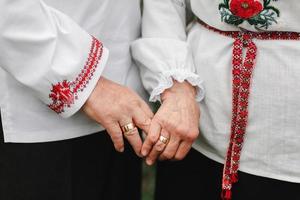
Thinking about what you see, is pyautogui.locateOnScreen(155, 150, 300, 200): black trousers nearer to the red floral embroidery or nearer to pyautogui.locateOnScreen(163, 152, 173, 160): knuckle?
pyautogui.locateOnScreen(163, 152, 173, 160): knuckle

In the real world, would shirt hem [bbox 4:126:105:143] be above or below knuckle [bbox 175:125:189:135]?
below

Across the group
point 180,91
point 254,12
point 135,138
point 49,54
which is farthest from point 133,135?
point 254,12

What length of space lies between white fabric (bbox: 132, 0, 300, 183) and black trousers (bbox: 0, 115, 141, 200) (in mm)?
201

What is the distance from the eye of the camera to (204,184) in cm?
137

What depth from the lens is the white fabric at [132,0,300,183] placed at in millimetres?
1168

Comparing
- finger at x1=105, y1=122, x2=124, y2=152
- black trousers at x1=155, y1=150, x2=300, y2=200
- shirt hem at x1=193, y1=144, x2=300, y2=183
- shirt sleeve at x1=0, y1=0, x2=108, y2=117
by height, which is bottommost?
black trousers at x1=155, y1=150, x2=300, y2=200

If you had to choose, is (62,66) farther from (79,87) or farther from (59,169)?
(59,169)

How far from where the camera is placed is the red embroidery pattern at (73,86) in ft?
3.78

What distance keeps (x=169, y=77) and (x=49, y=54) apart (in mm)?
254

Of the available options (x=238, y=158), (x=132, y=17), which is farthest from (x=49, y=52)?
(x=238, y=158)

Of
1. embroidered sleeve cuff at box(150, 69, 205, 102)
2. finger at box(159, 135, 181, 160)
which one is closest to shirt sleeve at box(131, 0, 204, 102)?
embroidered sleeve cuff at box(150, 69, 205, 102)

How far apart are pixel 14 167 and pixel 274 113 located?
54cm

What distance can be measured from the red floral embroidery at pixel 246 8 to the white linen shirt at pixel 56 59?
0.76 feet

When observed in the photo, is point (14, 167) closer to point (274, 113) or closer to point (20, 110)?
point (20, 110)
